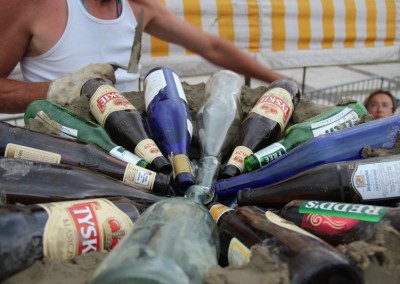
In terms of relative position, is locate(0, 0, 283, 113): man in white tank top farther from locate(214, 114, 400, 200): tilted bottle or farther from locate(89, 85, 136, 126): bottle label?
locate(214, 114, 400, 200): tilted bottle

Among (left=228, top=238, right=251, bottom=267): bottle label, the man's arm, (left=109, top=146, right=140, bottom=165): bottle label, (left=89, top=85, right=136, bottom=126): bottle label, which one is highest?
the man's arm

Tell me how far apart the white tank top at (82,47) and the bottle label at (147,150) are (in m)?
0.67

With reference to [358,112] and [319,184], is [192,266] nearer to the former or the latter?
[319,184]

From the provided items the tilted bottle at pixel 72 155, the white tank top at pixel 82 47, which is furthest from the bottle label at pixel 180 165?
the white tank top at pixel 82 47

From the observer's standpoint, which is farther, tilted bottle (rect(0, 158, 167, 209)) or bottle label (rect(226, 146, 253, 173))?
bottle label (rect(226, 146, 253, 173))

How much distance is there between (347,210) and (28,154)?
61 cm

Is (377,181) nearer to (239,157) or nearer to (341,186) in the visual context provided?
(341,186)

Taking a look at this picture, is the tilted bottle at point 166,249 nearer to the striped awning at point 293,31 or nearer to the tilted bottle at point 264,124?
the tilted bottle at point 264,124

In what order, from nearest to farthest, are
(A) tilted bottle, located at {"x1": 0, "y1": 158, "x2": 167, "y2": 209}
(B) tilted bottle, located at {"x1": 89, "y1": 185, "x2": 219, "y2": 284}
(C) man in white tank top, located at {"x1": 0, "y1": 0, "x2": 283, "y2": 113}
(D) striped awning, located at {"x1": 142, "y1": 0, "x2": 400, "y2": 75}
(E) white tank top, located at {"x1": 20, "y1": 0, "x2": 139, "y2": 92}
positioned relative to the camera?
(B) tilted bottle, located at {"x1": 89, "y1": 185, "x2": 219, "y2": 284}
(A) tilted bottle, located at {"x1": 0, "y1": 158, "x2": 167, "y2": 209}
(C) man in white tank top, located at {"x1": 0, "y1": 0, "x2": 283, "y2": 113}
(E) white tank top, located at {"x1": 20, "y1": 0, "x2": 139, "y2": 92}
(D) striped awning, located at {"x1": 142, "y1": 0, "x2": 400, "y2": 75}

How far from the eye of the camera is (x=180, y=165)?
949 mm

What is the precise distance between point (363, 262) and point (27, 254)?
1.49ft

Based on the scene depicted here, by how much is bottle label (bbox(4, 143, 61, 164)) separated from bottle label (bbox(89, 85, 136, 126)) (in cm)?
19

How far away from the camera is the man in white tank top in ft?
4.84

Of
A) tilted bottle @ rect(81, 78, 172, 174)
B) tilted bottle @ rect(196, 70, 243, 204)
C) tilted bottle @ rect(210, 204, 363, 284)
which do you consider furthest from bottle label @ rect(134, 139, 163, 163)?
tilted bottle @ rect(210, 204, 363, 284)
